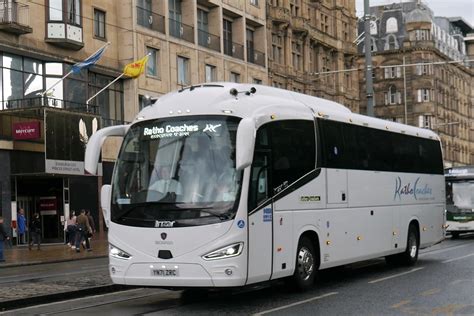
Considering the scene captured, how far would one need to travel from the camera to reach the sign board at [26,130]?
33969 millimetres

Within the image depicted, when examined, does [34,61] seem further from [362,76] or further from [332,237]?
[362,76]

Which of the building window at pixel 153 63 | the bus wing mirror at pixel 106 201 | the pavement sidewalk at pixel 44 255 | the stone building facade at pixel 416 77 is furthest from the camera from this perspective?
the stone building facade at pixel 416 77

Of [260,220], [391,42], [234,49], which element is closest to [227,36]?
[234,49]

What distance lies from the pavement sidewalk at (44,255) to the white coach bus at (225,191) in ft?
43.1

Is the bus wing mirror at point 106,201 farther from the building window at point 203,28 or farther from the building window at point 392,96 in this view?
the building window at point 392,96

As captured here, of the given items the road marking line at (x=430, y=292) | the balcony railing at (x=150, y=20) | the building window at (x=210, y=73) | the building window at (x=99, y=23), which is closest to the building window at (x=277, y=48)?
the building window at (x=210, y=73)

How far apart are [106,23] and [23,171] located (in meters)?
9.99

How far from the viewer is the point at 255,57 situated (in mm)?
54688

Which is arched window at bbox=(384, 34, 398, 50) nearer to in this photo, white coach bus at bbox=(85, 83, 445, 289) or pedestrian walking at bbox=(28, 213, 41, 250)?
pedestrian walking at bbox=(28, 213, 41, 250)

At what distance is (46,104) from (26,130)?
7.11ft

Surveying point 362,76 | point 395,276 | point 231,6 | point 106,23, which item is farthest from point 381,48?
point 395,276

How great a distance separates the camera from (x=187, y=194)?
1141 centimetres

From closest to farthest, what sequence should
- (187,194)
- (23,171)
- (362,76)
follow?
(187,194)
(23,171)
(362,76)

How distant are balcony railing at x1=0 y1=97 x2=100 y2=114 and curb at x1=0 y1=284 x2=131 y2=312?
21.7 meters
